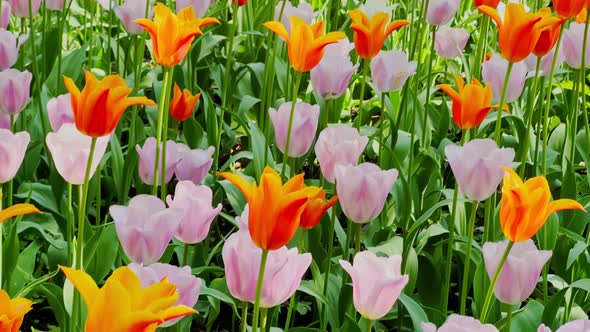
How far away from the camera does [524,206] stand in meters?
1.29

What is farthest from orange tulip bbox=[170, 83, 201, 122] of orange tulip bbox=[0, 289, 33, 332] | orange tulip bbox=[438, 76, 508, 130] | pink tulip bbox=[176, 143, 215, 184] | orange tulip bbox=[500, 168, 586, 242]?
orange tulip bbox=[0, 289, 33, 332]

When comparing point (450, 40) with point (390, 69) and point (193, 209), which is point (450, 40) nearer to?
point (390, 69)

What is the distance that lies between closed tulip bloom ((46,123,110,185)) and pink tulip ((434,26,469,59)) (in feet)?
5.23

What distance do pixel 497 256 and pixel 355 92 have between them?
1993 millimetres

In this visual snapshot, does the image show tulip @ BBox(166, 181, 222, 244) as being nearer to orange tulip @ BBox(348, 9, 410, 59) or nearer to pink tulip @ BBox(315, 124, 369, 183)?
pink tulip @ BBox(315, 124, 369, 183)

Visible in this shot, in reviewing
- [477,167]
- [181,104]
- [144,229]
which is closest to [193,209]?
[144,229]

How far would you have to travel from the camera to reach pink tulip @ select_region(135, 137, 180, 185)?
6.43ft

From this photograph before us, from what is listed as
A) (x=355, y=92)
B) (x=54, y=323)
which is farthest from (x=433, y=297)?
(x=355, y=92)

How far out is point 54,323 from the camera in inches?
85.4

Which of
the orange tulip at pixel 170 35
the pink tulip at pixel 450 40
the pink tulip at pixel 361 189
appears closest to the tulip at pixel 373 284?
the pink tulip at pixel 361 189

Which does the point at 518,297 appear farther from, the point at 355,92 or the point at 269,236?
the point at 355,92

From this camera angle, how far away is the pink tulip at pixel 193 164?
201cm

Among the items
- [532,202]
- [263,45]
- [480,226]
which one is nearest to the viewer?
[532,202]

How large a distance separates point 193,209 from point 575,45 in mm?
1251
